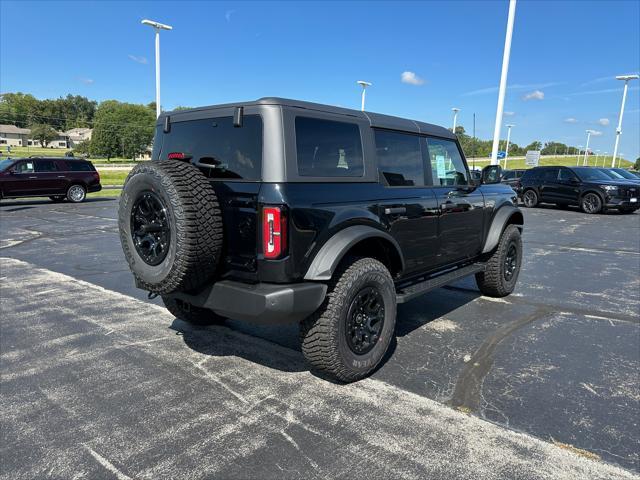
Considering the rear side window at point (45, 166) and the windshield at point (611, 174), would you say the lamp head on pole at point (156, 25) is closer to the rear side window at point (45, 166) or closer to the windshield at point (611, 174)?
the rear side window at point (45, 166)

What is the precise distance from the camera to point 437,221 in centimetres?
434

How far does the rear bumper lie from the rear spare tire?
167 mm

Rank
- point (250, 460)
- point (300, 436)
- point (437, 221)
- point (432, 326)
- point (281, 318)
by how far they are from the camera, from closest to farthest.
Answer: point (250, 460), point (300, 436), point (281, 318), point (437, 221), point (432, 326)

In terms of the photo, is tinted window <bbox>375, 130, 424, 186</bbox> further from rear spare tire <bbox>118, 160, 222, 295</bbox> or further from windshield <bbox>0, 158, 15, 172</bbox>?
windshield <bbox>0, 158, 15, 172</bbox>

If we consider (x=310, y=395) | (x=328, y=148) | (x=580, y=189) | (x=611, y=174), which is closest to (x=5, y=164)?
(x=328, y=148)

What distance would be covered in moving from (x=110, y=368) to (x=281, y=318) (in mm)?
1634

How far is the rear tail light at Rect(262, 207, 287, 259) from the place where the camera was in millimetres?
2830

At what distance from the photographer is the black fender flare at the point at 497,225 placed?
17.4 feet

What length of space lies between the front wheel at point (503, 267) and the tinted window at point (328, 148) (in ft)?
9.00

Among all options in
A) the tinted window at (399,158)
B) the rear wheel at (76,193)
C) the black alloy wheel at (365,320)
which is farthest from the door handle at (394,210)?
the rear wheel at (76,193)

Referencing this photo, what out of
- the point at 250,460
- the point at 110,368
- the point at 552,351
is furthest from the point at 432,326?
the point at 110,368

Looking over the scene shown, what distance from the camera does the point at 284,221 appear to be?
2.85 meters

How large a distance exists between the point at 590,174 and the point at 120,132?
336ft

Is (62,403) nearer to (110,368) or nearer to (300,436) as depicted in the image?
(110,368)
